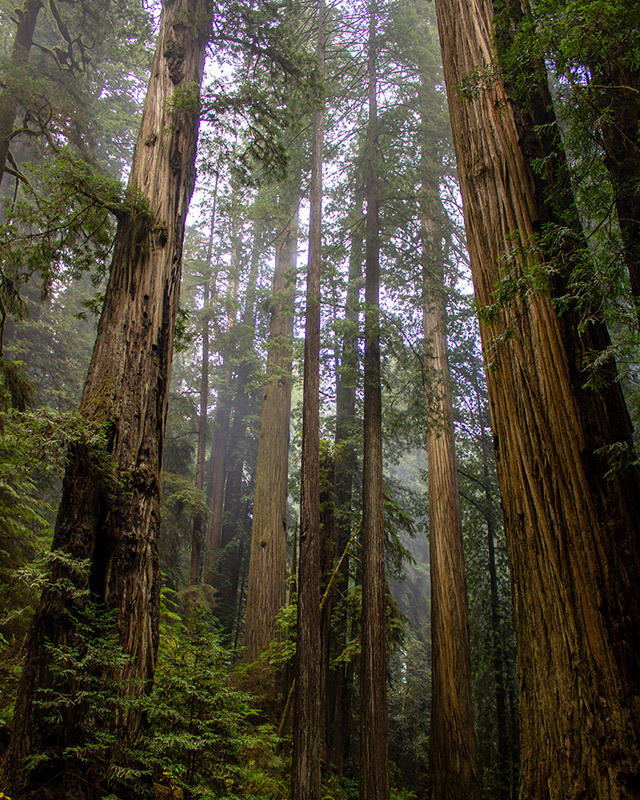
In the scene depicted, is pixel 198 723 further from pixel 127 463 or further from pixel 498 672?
pixel 498 672

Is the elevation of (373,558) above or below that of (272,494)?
below

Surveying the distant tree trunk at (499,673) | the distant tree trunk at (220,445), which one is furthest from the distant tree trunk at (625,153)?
the distant tree trunk at (220,445)

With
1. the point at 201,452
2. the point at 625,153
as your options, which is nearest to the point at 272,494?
the point at 201,452

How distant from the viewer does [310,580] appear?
5828 millimetres

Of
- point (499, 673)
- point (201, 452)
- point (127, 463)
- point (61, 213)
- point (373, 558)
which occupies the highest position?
point (201, 452)

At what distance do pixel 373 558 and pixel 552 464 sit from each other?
17.9 ft

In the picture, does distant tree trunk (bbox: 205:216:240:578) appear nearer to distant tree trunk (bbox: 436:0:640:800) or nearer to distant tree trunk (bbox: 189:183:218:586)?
distant tree trunk (bbox: 189:183:218:586)

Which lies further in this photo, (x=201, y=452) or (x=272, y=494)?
(x=201, y=452)

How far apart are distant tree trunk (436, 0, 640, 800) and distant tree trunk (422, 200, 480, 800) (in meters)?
6.10

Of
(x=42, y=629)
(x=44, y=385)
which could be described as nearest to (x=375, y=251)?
(x=42, y=629)

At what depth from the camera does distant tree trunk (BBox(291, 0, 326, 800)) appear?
5.00m

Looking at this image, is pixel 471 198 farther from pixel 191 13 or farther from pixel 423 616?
pixel 423 616

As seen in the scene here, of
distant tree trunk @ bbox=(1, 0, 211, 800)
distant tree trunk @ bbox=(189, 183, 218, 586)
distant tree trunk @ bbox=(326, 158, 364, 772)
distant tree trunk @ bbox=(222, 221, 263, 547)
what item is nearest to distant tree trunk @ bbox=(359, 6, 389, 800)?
distant tree trunk @ bbox=(326, 158, 364, 772)

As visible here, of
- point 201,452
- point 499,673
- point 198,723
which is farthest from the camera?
point 201,452
